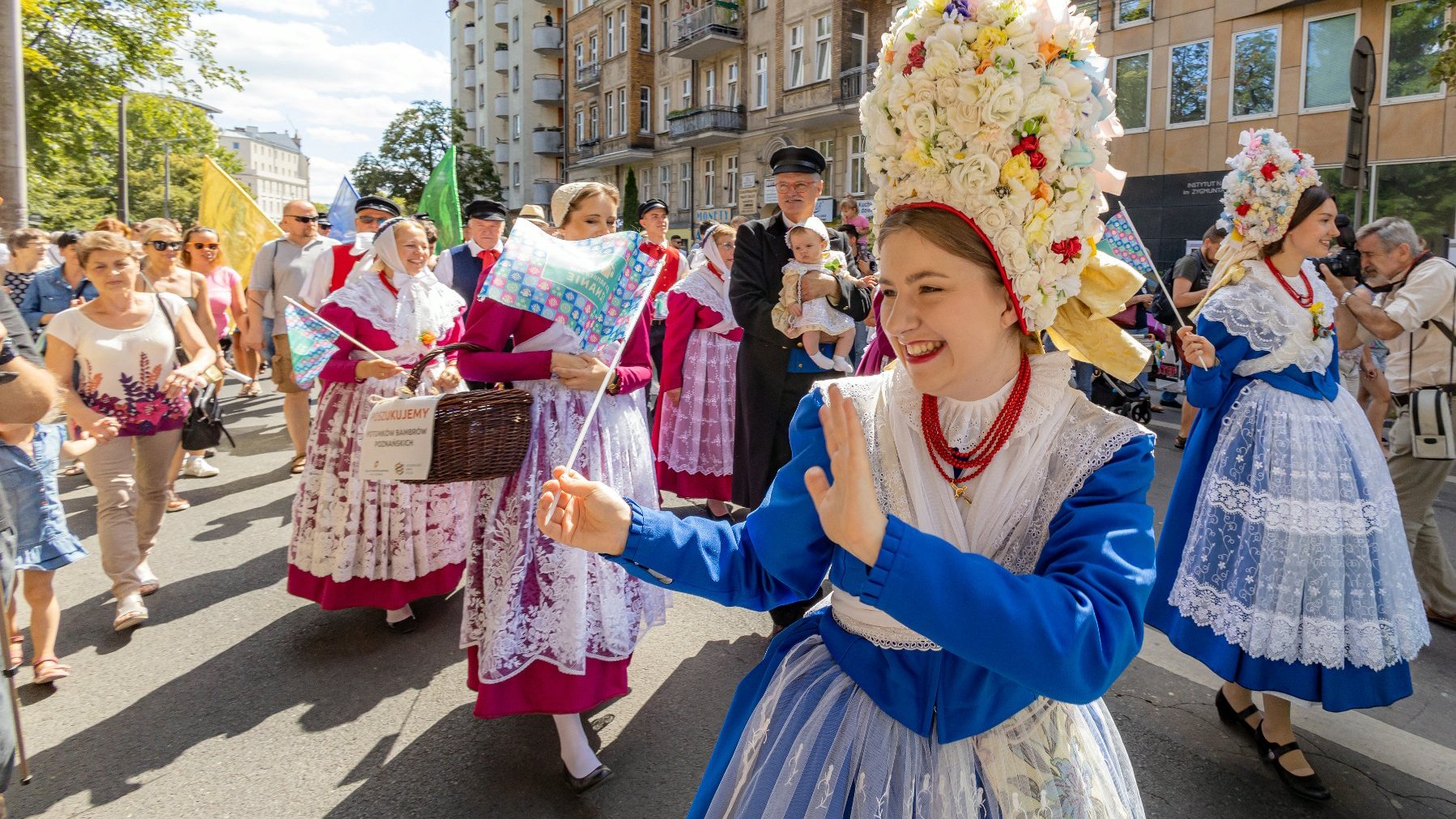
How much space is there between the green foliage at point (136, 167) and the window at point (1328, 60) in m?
23.3

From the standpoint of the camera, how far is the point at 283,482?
24.3 feet

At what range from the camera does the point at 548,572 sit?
3129 millimetres

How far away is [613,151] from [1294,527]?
38.8 metres

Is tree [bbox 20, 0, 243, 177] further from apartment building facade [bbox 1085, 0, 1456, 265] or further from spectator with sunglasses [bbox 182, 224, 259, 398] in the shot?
apartment building facade [bbox 1085, 0, 1456, 265]

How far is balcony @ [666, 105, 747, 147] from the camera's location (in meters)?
31.1

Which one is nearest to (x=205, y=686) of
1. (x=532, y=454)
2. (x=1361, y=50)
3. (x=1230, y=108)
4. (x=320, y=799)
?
(x=320, y=799)

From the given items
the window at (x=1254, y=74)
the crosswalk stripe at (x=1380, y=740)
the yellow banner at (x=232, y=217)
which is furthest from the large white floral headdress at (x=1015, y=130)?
the window at (x=1254, y=74)

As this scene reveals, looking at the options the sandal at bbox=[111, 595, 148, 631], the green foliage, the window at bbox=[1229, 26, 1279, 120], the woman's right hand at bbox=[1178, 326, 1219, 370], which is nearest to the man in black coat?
the woman's right hand at bbox=[1178, 326, 1219, 370]

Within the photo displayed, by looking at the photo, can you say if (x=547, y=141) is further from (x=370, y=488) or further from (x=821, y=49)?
(x=370, y=488)

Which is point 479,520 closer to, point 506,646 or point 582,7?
point 506,646

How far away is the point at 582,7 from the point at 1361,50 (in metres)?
41.0

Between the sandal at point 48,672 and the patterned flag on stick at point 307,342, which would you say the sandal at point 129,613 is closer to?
the sandal at point 48,672

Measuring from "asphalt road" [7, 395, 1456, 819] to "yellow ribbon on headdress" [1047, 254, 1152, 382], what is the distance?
2.01 metres

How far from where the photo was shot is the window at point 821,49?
2681cm
